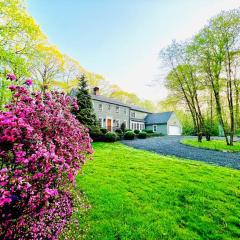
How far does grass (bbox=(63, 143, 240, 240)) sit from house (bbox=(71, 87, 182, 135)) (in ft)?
74.1

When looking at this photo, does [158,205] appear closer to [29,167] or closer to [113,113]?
[29,167]

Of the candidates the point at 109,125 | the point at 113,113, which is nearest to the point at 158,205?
the point at 109,125

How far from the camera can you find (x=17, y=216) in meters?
2.49

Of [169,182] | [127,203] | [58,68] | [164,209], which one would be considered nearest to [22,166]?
[127,203]

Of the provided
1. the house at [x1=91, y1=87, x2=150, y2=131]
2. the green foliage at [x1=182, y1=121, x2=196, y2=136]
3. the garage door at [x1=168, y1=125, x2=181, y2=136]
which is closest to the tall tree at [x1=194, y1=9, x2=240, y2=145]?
the house at [x1=91, y1=87, x2=150, y2=131]

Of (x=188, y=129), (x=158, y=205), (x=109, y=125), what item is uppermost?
(x=109, y=125)

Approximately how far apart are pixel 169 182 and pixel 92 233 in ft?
12.7

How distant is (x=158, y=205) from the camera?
5051mm

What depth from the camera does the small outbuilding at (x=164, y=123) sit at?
38.3 meters

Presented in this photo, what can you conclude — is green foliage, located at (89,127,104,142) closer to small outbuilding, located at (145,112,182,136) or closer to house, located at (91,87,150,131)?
house, located at (91,87,150,131)

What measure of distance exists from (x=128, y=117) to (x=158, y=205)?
30882 mm

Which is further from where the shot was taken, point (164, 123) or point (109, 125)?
Answer: point (164, 123)

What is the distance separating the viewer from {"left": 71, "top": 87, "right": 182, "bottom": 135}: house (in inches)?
1190

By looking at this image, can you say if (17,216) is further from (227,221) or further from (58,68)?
(58,68)
